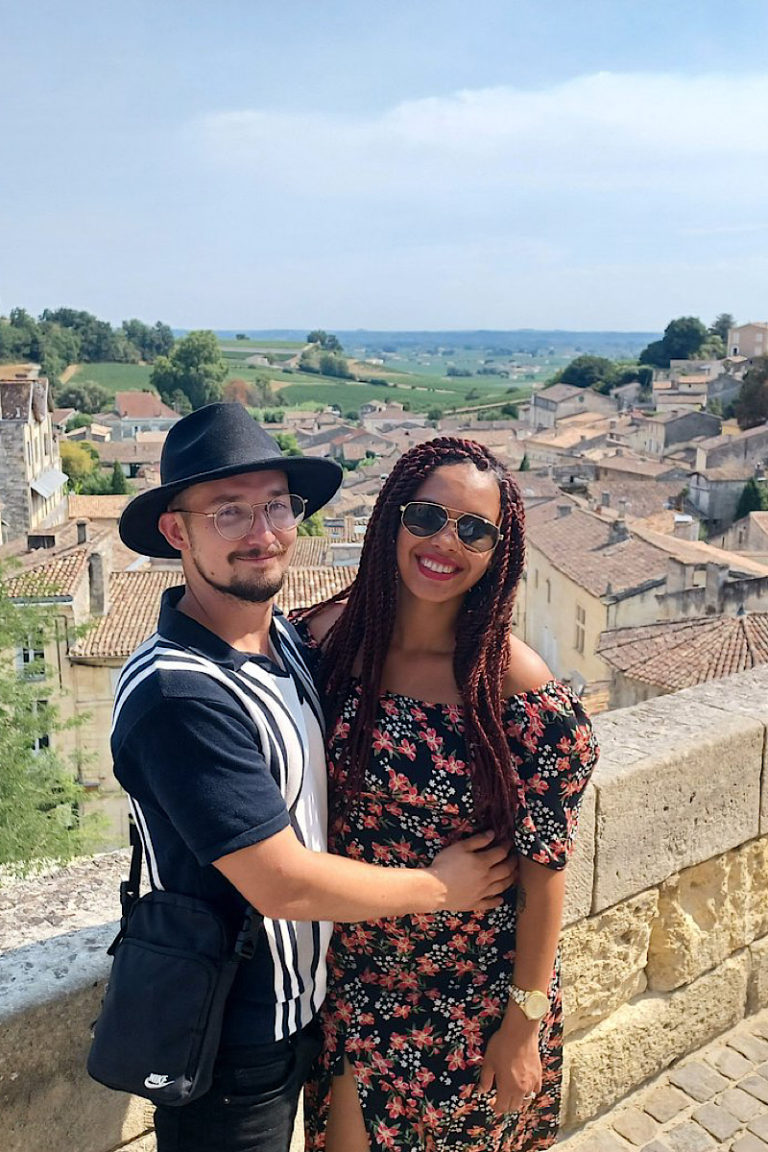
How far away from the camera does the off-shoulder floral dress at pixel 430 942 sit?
1.95 meters

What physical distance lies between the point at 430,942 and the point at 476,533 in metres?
0.81

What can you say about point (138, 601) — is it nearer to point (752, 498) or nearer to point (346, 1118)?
point (346, 1118)

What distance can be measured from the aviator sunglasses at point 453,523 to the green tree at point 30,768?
13230 millimetres

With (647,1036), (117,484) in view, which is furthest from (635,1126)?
(117,484)

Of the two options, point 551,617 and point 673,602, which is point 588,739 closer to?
point 673,602

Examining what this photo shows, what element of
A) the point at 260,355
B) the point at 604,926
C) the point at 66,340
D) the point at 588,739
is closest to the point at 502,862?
the point at 588,739

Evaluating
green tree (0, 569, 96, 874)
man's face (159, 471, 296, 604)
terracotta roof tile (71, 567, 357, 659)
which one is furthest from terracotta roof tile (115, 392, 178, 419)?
man's face (159, 471, 296, 604)

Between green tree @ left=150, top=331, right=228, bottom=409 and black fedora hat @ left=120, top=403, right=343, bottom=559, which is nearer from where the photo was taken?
black fedora hat @ left=120, top=403, right=343, bottom=559

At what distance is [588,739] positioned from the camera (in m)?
1.98

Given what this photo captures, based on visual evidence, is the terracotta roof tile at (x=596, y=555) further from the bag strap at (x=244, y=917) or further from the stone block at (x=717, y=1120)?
the bag strap at (x=244, y=917)

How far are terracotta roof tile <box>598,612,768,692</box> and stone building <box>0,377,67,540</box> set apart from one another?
95.1 feet

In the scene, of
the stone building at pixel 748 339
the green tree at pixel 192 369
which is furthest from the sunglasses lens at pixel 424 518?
the green tree at pixel 192 369

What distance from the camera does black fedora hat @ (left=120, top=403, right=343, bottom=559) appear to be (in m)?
1.84

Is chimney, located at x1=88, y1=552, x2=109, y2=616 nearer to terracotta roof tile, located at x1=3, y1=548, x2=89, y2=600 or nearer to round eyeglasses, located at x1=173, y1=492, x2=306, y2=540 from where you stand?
terracotta roof tile, located at x1=3, y1=548, x2=89, y2=600
